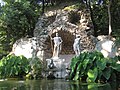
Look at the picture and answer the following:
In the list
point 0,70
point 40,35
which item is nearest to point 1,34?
point 40,35

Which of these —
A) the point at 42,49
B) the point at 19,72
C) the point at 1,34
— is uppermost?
the point at 1,34

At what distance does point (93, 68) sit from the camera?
575 inches

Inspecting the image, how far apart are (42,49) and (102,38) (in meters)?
4.53

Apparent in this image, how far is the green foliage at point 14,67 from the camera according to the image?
1847 cm

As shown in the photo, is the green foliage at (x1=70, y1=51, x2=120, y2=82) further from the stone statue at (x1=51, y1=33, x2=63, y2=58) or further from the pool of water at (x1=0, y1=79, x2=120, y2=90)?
the stone statue at (x1=51, y1=33, x2=63, y2=58)

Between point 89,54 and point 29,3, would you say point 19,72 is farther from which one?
point 29,3

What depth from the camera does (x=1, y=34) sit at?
26.0m

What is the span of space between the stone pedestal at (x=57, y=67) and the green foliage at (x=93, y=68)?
2067 mm

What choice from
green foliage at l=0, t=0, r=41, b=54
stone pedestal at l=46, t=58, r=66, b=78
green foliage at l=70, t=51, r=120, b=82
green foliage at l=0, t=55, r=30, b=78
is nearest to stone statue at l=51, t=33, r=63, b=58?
stone pedestal at l=46, t=58, r=66, b=78

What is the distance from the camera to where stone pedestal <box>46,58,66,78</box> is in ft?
59.0

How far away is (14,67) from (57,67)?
9.02 feet

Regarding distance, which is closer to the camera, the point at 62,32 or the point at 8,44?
the point at 62,32

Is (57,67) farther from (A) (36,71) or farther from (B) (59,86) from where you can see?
(B) (59,86)

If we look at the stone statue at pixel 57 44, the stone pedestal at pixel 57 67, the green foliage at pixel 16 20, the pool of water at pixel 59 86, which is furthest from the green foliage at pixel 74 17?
the pool of water at pixel 59 86
